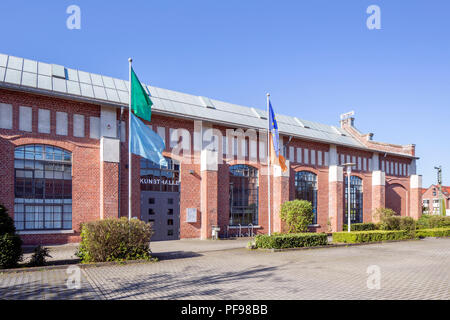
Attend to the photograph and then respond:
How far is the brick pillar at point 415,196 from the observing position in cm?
3538

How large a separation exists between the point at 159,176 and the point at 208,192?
3.20m

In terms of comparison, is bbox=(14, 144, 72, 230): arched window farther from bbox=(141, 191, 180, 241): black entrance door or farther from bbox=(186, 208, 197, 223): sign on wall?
bbox=(186, 208, 197, 223): sign on wall

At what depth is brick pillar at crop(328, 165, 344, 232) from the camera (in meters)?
28.0

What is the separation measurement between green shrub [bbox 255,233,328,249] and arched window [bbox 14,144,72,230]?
31.8ft

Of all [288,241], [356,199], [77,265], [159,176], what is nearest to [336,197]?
[356,199]

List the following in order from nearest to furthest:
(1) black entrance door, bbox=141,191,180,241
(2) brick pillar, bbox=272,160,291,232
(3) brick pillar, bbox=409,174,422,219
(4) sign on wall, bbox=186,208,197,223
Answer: (1) black entrance door, bbox=141,191,180,241
(4) sign on wall, bbox=186,208,197,223
(2) brick pillar, bbox=272,160,291,232
(3) brick pillar, bbox=409,174,422,219

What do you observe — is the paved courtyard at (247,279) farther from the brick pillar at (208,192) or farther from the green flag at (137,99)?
the brick pillar at (208,192)

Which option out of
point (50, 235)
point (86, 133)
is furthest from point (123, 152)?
point (50, 235)

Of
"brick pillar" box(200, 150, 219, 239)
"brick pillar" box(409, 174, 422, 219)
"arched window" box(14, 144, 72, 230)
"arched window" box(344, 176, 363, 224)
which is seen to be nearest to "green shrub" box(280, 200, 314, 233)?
"brick pillar" box(200, 150, 219, 239)

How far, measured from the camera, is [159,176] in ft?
66.2

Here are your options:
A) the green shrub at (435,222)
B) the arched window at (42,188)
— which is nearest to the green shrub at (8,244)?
the arched window at (42,188)

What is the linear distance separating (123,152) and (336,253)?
12.0m

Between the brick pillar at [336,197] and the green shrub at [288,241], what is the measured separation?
11.9 metres
